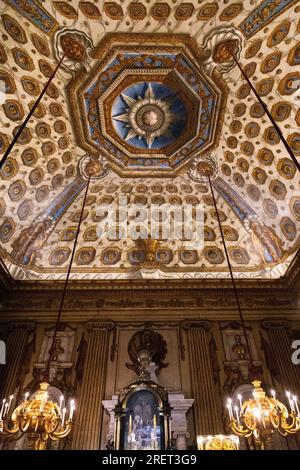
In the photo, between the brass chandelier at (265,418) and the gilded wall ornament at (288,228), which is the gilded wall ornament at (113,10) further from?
the brass chandelier at (265,418)

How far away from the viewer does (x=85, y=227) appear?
10891 mm

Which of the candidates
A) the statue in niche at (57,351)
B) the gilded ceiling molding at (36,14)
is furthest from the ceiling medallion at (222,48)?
the statue in niche at (57,351)

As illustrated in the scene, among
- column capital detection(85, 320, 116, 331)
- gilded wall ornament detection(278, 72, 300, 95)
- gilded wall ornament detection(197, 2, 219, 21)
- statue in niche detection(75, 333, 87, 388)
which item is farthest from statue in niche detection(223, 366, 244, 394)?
gilded wall ornament detection(197, 2, 219, 21)

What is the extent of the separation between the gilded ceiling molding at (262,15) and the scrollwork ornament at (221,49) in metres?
0.23

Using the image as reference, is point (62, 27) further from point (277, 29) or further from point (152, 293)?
point (152, 293)

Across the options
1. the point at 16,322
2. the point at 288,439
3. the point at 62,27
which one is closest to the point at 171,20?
the point at 62,27

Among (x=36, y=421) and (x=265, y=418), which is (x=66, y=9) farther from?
(x=265, y=418)

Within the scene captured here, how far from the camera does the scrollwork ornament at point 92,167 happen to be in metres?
9.52

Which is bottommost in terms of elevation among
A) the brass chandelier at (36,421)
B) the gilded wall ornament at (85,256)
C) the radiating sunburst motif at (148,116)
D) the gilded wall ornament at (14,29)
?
the brass chandelier at (36,421)

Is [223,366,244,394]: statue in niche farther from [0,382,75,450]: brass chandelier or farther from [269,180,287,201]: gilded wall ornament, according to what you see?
[269,180,287,201]: gilded wall ornament

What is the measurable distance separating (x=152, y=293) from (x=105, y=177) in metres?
4.77

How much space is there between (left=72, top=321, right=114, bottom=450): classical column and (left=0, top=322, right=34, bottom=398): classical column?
2064 millimetres

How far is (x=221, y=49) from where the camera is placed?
7.14 meters

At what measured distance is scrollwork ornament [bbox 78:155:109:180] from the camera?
952cm
